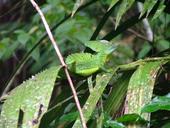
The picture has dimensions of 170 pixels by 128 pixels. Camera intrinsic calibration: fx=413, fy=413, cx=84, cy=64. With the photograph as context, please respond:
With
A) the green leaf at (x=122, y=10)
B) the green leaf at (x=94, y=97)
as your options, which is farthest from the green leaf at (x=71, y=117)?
the green leaf at (x=122, y=10)

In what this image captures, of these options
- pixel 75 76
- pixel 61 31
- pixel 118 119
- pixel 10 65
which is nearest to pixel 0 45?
pixel 61 31

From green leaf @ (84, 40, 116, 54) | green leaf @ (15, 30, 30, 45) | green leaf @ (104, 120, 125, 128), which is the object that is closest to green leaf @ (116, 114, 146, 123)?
green leaf @ (104, 120, 125, 128)

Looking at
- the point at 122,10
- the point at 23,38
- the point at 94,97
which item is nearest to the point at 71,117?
the point at 94,97

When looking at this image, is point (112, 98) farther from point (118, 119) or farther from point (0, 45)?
point (0, 45)

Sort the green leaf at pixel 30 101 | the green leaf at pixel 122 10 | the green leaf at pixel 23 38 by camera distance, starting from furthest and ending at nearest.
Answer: the green leaf at pixel 23 38, the green leaf at pixel 122 10, the green leaf at pixel 30 101

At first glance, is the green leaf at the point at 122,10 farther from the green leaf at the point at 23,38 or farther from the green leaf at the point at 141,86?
the green leaf at the point at 23,38
